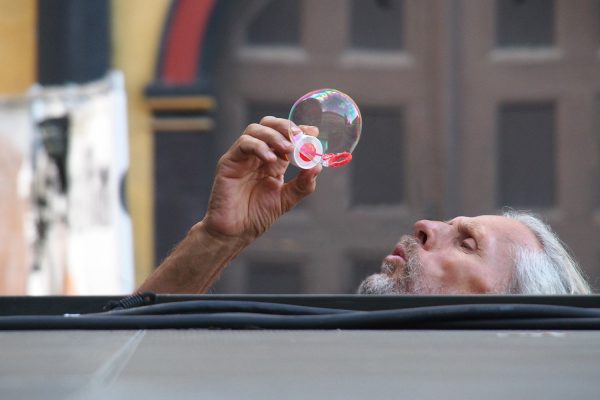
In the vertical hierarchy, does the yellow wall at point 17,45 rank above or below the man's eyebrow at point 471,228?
above

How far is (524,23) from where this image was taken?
493 centimetres

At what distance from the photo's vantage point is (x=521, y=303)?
165cm

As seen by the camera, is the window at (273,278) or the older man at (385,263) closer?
the older man at (385,263)

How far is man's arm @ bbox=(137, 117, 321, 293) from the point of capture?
253 cm

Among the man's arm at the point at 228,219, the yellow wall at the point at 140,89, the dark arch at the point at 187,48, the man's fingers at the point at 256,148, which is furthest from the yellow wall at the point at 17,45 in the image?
the man's fingers at the point at 256,148

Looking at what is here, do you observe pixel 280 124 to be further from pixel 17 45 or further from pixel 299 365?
pixel 17 45

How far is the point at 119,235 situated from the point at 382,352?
3.83m

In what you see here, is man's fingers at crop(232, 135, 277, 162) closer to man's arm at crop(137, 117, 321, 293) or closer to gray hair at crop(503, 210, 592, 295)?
man's arm at crop(137, 117, 321, 293)

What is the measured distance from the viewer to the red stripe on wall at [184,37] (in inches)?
190

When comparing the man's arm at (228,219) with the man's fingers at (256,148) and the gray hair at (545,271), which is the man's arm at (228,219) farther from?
the gray hair at (545,271)

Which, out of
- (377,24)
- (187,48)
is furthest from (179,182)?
(377,24)

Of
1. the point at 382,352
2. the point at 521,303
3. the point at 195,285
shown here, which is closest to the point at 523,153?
the point at 195,285

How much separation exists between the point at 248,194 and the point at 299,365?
56.3 inches

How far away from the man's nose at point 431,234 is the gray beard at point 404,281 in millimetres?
37
